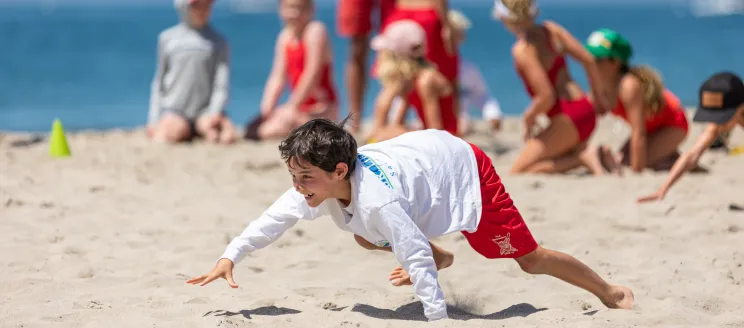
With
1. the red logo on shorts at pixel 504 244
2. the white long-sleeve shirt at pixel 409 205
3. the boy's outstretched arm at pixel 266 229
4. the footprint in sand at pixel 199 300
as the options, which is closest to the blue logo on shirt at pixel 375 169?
the white long-sleeve shirt at pixel 409 205

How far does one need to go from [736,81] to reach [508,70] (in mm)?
15865

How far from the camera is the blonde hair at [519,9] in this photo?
230 inches

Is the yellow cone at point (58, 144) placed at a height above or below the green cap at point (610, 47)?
below

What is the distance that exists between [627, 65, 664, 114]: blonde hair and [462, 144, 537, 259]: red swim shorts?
111 inches

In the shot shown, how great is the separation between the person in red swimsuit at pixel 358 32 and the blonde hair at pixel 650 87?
2403mm

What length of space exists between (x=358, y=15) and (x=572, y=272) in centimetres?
478

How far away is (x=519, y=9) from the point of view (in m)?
5.86

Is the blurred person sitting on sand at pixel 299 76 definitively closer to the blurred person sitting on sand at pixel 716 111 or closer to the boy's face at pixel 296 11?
the boy's face at pixel 296 11

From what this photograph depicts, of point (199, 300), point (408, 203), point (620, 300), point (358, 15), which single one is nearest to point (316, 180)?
point (408, 203)

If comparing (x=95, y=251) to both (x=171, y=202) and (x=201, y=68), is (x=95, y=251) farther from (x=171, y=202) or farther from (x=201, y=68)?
(x=201, y=68)

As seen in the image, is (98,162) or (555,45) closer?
(555,45)

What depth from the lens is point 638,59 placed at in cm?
2302

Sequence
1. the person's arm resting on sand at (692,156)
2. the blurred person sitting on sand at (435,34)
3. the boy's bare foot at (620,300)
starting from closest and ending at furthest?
the boy's bare foot at (620,300)
the person's arm resting on sand at (692,156)
the blurred person sitting on sand at (435,34)

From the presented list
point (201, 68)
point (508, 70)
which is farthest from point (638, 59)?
point (201, 68)
